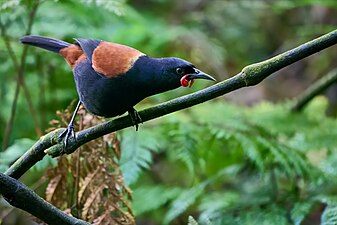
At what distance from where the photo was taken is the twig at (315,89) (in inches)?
135

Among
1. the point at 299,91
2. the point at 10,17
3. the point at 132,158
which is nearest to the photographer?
the point at 132,158

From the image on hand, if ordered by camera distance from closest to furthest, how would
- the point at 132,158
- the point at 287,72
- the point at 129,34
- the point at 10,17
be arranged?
the point at 132,158 < the point at 10,17 < the point at 129,34 < the point at 287,72

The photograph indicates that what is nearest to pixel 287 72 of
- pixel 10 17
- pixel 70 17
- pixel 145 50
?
pixel 145 50

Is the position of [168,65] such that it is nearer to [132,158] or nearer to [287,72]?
[132,158]

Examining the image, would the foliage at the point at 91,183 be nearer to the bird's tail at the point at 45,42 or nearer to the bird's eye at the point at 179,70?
the bird's tail at the point at 45,42

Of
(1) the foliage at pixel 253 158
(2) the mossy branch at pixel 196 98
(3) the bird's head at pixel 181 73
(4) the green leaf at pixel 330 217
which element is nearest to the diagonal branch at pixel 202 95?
(2) the mossy branch at pixel 196 98

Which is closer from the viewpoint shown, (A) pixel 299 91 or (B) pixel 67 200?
(B) pixel 67 200

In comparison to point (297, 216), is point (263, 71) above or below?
above

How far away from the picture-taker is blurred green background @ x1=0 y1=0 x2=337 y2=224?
2695 mm

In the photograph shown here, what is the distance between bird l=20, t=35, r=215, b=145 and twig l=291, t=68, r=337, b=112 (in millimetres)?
1644

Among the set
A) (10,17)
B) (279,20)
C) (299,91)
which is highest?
(279,20)

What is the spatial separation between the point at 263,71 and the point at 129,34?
2618 mm

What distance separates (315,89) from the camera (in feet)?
11.5

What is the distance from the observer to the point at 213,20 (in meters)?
5.82
